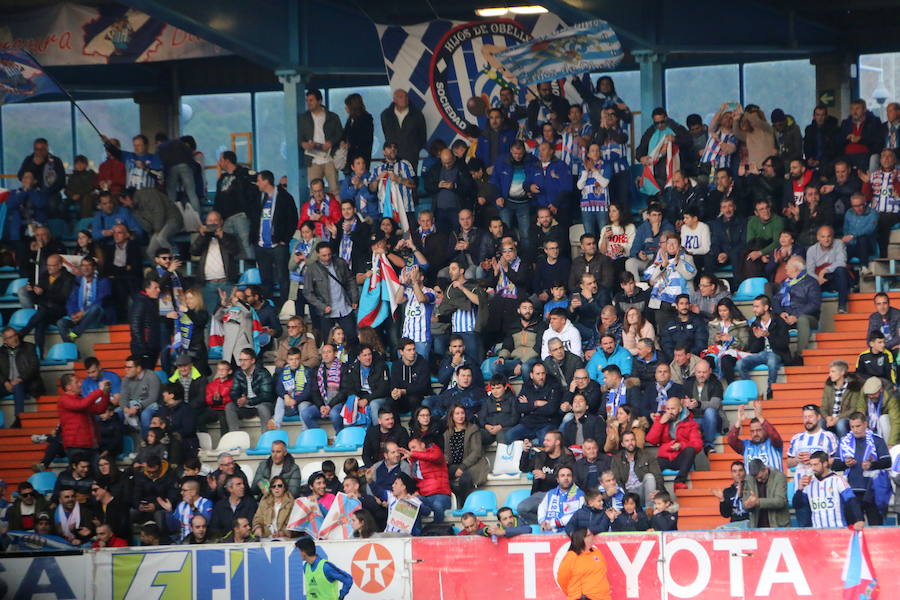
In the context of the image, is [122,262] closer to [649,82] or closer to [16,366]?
[16,366]

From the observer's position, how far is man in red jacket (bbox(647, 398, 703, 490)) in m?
17.8

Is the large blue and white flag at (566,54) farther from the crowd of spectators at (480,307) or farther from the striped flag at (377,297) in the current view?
the striped flag at (377,297)

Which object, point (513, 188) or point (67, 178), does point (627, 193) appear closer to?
point (513, 188)

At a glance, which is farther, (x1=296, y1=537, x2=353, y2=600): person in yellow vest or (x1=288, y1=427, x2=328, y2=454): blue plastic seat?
(x1=288, y1=427, x2=328, y2=454): blue plastic seat

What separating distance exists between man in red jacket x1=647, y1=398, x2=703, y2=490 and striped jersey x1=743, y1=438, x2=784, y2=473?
0.85 m

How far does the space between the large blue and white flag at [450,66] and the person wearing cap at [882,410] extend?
804 centimetres

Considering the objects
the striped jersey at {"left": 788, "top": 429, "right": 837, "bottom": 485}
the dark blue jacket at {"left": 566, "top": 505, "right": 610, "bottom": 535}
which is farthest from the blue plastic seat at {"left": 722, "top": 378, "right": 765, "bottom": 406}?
the dark blue jacket at {"left": 566, "top": 505, "right": 610, "bottom": 535}

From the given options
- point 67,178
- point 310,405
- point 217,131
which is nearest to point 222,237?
point 310,405

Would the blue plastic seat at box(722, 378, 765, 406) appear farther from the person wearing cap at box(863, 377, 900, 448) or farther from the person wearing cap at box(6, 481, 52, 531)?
the person wearing cap at box(6, 481, 52, 531)

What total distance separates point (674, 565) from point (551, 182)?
23.9 ft

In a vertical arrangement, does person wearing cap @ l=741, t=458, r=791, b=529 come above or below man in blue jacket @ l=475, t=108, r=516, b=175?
below

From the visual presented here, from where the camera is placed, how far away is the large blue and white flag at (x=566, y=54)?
20.7 meters

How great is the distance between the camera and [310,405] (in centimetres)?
2027

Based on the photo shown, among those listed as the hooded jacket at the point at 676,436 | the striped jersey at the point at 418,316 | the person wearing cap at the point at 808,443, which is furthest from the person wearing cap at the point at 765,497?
the striped jersey at the point at 418,316
